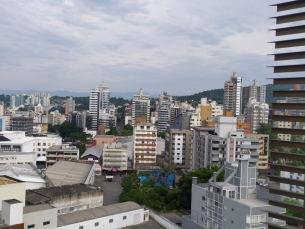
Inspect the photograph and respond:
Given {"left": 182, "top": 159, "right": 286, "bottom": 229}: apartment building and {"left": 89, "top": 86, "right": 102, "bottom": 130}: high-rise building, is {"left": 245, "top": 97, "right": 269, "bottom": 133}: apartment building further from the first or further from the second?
{"left": 182, "top": 159, "right": 286, "bottom": 229}: apartment building

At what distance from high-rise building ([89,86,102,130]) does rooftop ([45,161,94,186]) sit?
3516cm

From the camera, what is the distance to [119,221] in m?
13.1

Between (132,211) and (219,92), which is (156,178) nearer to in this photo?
(132,211)

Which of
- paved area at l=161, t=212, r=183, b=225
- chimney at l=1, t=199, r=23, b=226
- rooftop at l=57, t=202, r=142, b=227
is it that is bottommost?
paved area at l=161, t=212, r=183, b=225

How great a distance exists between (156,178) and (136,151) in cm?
417

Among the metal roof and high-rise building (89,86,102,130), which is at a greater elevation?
high-rise building (89,86,102,130)

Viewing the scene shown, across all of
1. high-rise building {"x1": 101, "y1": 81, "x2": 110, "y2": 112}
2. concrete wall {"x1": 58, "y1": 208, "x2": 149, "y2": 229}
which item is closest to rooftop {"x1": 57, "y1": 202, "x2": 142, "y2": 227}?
concrete wall {"x1": 58, "y1": 208, "x2": 149, "y2": 229}

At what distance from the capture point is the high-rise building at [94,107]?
2237 inches

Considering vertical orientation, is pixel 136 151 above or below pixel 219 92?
below

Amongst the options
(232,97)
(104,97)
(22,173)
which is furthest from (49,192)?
(104,97)

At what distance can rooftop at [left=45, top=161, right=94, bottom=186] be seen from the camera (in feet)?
55.1

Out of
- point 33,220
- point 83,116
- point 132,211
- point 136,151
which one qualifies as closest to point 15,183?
point 33,220

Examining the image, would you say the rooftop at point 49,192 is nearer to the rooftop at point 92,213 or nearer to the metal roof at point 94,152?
the rooftop at point 92,213

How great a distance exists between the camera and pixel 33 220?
32.4ft
